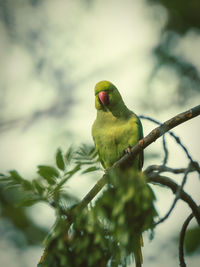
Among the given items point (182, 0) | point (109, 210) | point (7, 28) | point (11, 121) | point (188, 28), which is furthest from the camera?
point (7, 28)

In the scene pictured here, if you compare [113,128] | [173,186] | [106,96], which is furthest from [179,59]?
[173,186]

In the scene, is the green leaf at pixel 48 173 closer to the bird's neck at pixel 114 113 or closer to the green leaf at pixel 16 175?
the green leaf at pixel 16 175

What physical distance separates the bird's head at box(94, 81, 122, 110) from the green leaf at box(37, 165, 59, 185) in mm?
2581

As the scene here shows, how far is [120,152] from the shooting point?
3600 mm

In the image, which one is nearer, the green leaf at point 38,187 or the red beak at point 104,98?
the green leaf at point 38,187

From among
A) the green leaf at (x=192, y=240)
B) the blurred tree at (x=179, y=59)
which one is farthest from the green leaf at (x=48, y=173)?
the blurred tree at (x=179, y=59)

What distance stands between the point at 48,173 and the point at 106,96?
2642 millimetres

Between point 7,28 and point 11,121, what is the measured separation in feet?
8.33

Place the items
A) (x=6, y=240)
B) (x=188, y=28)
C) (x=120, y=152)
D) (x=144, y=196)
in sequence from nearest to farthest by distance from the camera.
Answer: (x=144, y=196), (x=120, y=152), (x=188, y=28), (x=6, y=240)

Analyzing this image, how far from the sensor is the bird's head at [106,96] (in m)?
3.98

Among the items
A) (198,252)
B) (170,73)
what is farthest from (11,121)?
(198,252)

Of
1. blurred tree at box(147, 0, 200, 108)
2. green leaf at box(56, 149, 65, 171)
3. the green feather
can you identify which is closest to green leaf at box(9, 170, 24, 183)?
green leaf at box(56, 149, 65, 171)

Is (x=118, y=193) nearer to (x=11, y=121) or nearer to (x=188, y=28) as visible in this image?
(x=188, y=28)

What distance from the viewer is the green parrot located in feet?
11.7
